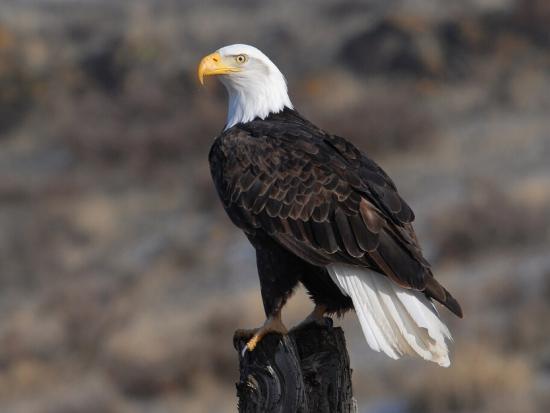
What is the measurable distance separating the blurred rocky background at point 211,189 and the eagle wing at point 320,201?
539cm

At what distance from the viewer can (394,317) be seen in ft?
17.4

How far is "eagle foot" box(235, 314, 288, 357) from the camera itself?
215 inches

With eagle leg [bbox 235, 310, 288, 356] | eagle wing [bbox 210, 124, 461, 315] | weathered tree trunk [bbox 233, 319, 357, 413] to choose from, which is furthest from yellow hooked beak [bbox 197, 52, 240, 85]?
weathered tree trunk [bbox 233, 319, 357, 413]

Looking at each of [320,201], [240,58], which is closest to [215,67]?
[240,58]

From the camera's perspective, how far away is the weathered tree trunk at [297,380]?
16.0 feet

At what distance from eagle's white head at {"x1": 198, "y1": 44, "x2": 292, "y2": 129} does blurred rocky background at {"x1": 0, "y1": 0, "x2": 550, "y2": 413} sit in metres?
5.03

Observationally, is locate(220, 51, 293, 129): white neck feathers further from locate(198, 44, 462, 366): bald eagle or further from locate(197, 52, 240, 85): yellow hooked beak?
locate(198, 44, 462, 366): bald eagle

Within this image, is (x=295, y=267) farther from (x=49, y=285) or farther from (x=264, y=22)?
(x=264, y=22)

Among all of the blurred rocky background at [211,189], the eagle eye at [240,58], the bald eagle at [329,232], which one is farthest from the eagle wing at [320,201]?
the blurred rocky background at [211,189]

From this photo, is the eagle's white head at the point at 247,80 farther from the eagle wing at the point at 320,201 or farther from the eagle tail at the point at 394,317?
the eagle tail at the point at 394,317

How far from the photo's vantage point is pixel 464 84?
83.1 ft

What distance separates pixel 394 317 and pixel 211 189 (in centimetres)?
1463

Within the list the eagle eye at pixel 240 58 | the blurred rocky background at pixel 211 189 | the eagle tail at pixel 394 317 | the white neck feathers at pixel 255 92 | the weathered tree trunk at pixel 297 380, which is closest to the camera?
the weathered tree trunk at pixel 297 380

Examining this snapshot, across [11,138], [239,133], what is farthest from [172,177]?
[239,133]
